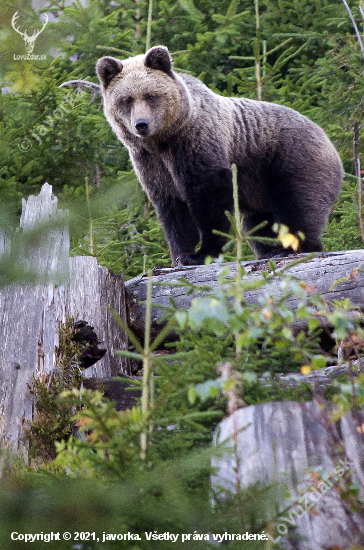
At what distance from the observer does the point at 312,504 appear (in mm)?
2184

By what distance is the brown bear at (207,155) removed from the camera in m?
6.24

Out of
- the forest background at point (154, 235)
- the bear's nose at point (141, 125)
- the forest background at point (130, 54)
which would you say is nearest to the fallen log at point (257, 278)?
the forest background at point (154, 235)

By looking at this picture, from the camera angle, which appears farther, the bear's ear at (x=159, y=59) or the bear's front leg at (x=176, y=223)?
the bear's front leg at (x=176, y=223)

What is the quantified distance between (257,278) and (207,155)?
1922mm

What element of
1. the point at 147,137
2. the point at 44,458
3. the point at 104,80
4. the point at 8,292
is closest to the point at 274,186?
the point at 147,137

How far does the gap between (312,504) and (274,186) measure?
498cm

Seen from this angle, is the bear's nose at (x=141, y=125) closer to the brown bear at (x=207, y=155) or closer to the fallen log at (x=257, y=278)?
the brown bear at (x=207, y=155)

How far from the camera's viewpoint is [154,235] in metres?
8.22

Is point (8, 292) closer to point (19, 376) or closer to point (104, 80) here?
point (19, 376)

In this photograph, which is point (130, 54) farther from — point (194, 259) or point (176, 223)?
point (194, 259)

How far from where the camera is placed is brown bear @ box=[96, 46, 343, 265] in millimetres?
6242

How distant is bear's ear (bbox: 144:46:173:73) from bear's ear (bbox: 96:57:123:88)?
29 centimetres

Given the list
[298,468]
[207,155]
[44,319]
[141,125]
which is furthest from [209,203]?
[298,468]

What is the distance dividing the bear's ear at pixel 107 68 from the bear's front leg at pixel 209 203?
4.33ft
